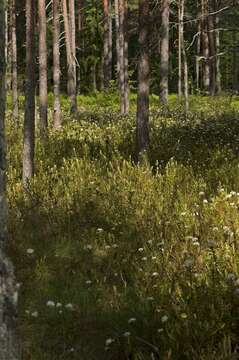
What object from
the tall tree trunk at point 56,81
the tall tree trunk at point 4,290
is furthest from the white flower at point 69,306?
the tall tree trunk at point 56,81

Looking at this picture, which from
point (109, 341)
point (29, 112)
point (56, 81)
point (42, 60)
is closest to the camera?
point (109, 341)

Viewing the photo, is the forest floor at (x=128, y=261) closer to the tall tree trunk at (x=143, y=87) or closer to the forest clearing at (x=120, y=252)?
the forest clearing at (x=120, y=252)

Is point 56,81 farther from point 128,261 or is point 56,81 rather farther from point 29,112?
point 128,261

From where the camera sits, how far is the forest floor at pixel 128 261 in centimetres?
424

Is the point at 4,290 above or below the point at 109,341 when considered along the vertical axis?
above

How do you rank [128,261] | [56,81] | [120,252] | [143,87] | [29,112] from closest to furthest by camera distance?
[128,261]
[120,252]
[29,112]
[143,87]
[56,81]

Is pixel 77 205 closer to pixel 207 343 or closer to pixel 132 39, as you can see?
pixel 207 343

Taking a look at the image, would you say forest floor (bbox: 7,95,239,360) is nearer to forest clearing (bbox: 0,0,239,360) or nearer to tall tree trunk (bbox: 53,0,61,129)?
forest clearing (bbox: 0,0,239,360)

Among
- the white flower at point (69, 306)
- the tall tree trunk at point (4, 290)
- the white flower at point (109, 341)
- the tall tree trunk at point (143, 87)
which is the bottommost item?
the white flower at point (109, 341)

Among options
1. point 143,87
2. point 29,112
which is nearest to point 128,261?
point 29,112

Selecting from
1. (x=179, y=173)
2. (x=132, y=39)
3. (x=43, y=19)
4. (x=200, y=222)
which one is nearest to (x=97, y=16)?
(x=132, y=39)

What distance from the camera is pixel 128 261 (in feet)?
19.8

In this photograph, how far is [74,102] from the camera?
80.8 feet

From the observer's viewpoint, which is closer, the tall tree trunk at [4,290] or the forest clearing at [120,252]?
the tall tree trunk at [4,290]
